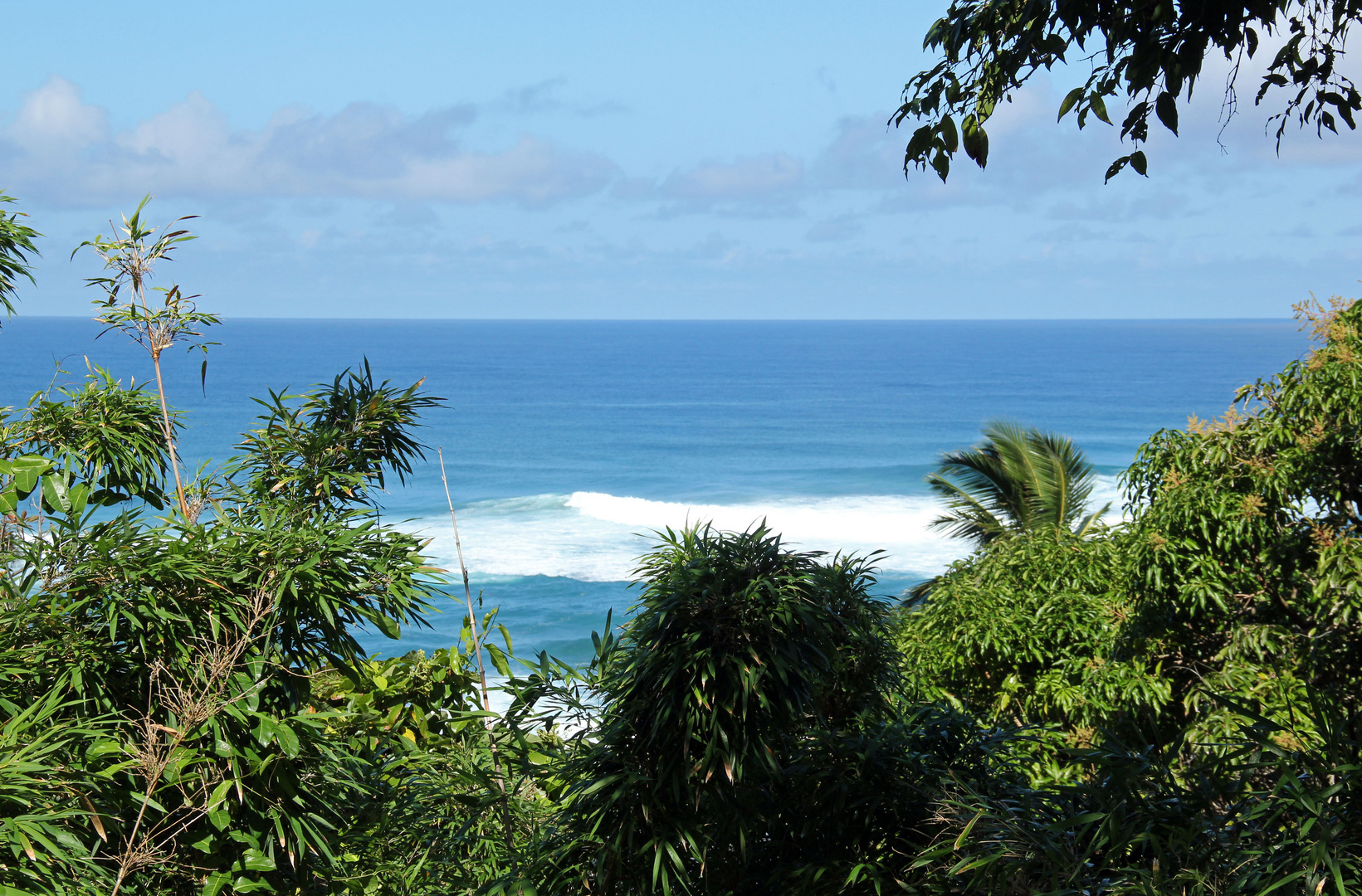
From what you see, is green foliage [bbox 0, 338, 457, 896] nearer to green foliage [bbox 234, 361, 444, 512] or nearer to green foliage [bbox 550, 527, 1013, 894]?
green foliage [bbox 234, 361, 444, 512]

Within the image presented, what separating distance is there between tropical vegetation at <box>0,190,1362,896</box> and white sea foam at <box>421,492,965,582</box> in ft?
65.1

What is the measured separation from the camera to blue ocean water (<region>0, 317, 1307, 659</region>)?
27.3 metres

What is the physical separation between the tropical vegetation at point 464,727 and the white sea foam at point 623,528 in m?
19.9

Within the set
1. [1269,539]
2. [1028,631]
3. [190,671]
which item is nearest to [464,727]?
[190,671]

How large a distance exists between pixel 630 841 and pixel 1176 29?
3.37 metres

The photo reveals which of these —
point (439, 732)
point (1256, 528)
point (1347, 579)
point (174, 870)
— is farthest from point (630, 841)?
point (1256, 528)

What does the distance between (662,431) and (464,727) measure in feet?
146

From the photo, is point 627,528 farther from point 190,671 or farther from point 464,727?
point 190,671

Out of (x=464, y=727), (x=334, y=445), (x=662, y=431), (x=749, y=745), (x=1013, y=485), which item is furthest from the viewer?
(x=662, y=431)

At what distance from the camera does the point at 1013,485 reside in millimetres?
15250

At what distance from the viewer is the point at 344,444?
4.47 m

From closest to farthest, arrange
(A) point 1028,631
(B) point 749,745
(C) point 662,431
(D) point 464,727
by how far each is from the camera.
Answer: (B) point 749,745 < (D) point 464,727 < (A) point 1028,631 < (C) point 662,431

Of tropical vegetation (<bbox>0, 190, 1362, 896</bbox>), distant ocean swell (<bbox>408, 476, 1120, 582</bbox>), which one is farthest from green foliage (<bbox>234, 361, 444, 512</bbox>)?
distant ocean swell (<bbox>408, 476, 1120, 582</bbox>)

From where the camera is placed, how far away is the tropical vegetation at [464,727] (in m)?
3.14
